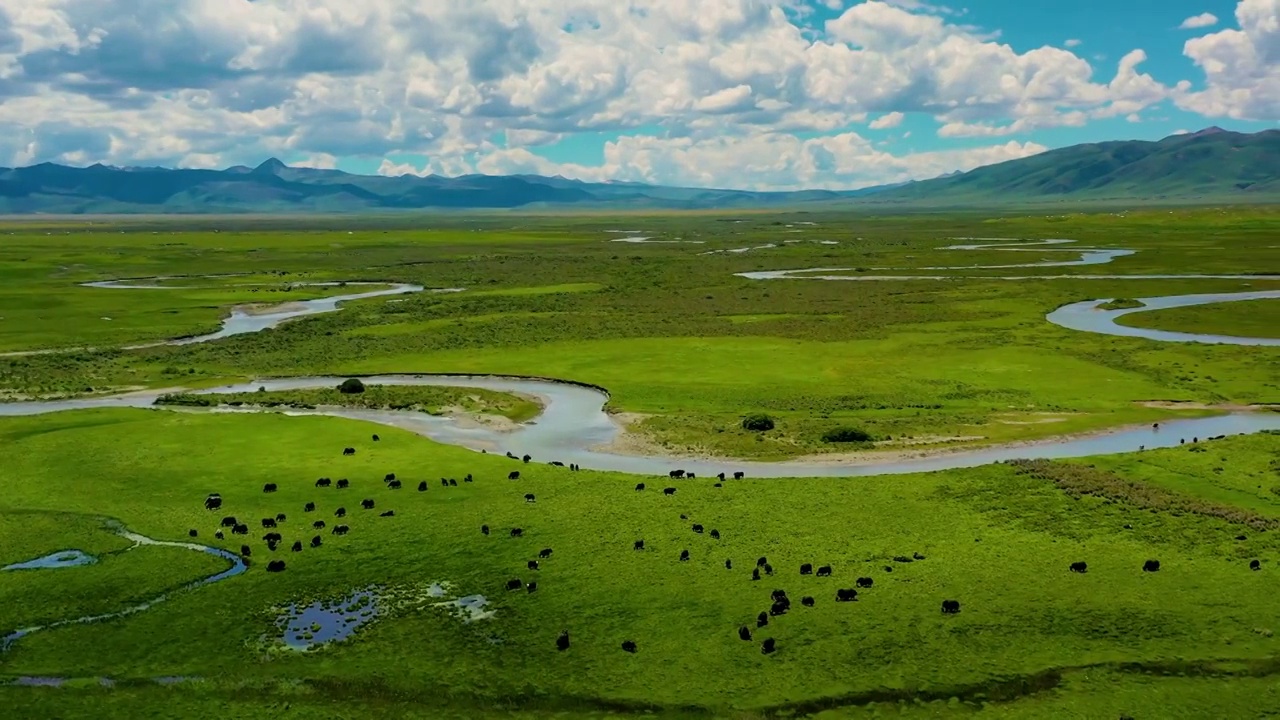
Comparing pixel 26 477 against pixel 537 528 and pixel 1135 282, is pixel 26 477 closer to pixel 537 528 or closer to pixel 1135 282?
pixel 537 528

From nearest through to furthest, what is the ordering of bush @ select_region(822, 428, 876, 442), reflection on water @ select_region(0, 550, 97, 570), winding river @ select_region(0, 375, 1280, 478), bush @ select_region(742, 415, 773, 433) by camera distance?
reflection on water @ select_region(0, 550, 97, 570), winding river @ select_region(0, 375, 1280, 478), bush @ select_region(822, 428, 876, 442), bush @ select_region(742, 415, 773, 433)

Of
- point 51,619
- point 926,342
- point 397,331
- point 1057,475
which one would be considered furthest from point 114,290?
point 1057,475

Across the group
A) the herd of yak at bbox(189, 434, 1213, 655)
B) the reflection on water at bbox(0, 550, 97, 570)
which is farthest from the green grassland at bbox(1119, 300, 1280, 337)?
the reflection on water at bbox(0, 550, 97, 570)

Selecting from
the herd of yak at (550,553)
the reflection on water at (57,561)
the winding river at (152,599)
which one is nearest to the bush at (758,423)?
the herd of yak at (550,553)

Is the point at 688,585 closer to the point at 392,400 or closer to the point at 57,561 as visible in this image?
the point at 57,561

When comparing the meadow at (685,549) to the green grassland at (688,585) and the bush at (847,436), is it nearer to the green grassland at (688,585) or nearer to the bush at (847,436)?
the green grassland at (688,585)

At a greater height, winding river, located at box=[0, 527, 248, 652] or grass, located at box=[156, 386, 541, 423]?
grass, located at box=[156, 386, 541, 423]

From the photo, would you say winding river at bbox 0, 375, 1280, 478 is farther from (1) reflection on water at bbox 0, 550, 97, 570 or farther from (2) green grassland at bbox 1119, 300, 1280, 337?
(2) green grassland at bbox 1119, 300, 1280, 337
